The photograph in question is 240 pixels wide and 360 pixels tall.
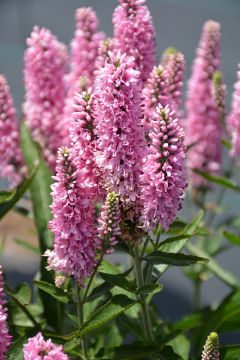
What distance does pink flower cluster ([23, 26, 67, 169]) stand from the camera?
6.75 ft

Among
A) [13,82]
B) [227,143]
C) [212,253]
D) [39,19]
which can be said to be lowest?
[212,253]

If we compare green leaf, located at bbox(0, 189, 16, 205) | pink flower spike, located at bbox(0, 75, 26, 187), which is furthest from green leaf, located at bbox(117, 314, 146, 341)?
pink flower spike, located at bbox(0, 75, 26, 187)

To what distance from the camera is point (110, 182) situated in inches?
55.7

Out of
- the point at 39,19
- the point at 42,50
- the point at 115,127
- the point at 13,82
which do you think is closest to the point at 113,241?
the point at 115,127

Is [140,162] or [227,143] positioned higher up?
[227,143]

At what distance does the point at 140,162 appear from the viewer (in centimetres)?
140

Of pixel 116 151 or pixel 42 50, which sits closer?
pixel 116 151

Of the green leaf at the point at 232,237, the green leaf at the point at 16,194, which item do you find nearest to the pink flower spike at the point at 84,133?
the green leaf at the point at 16,194

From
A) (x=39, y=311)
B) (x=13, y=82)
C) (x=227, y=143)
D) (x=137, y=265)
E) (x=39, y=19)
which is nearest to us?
(x=137, y=265)

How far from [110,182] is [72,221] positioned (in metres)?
0.09

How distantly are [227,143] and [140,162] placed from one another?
83cm

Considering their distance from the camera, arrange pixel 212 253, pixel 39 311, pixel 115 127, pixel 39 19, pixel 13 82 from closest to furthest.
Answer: pixel 115 127 < pixel 39 311 < pixel 212 253 < pixel 13 82 < pixel 39 19

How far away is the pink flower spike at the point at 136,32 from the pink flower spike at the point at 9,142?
38cm

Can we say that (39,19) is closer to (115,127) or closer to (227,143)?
(227,143)
